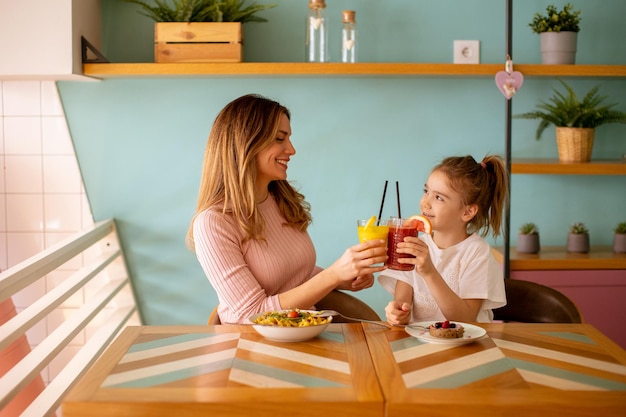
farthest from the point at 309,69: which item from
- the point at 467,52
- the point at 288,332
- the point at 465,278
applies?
the point at 288,332

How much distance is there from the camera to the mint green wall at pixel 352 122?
344 cm

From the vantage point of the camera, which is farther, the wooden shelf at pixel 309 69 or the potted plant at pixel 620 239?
the potted plant at pixel 620 239

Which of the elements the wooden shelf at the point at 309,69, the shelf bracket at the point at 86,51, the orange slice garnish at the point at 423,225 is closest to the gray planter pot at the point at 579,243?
the wooden shelf at the point at 309,69

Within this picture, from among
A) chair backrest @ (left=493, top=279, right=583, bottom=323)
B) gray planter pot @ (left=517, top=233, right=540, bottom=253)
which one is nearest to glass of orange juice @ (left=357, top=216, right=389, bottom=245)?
chair backrest @ (left=493, top=279, right=583, bottom=323)

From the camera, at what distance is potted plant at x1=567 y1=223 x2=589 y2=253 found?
3352 millimetres

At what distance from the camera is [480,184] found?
2426 mm

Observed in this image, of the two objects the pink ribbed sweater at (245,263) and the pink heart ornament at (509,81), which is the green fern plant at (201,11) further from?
the pink ribbed sweater at (245,263)

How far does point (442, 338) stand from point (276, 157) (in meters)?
0.83

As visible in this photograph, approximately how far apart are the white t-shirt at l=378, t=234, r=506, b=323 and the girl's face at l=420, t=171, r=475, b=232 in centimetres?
6

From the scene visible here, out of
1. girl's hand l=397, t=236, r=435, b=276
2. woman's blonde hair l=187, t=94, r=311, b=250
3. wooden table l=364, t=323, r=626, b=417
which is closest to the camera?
wooden table l=364, t=323, r=626, b=417

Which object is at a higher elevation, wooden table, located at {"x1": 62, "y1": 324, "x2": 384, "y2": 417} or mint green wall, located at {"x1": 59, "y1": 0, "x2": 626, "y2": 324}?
mint green wall, located at {"x1": 59, "y1": 0, "x2": 626, "y2": 324}

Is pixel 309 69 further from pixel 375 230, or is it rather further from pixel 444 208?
pixel 375 230

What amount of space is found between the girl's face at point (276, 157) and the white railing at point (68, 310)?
724 millimetres

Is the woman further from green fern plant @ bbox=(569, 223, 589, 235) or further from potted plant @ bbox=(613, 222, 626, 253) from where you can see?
potted plant @ bbox=(613, 222, 626, 253)
